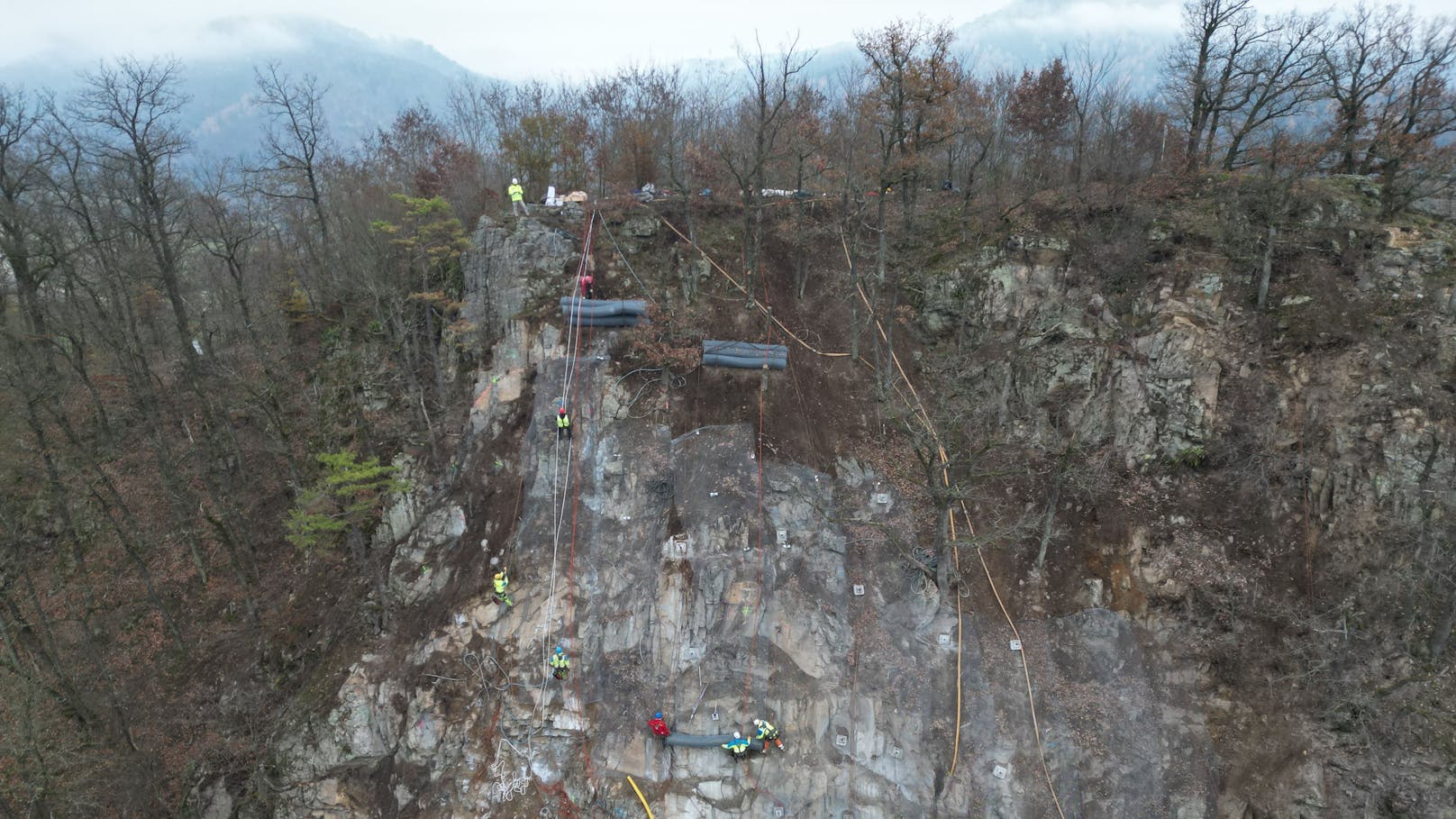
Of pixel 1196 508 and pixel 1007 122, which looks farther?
pixel 1007 122

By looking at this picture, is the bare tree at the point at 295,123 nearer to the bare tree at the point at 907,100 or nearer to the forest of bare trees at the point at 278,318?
the forest of bare trees at the point at 278,318

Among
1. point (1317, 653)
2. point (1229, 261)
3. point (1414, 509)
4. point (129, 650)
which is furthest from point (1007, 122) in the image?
point (129, 650)

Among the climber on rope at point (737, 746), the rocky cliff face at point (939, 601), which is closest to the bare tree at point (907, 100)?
the rocky cliff face at point (939, 601)

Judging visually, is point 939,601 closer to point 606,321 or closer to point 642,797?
point 642,797

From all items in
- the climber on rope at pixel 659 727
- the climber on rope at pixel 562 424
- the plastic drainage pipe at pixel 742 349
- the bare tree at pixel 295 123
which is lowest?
the climber on rope at pixel 659 727

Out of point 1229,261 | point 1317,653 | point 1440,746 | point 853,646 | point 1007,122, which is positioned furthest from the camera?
point 1007,122

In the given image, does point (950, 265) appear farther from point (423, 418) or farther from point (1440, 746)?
point (423, 418)
